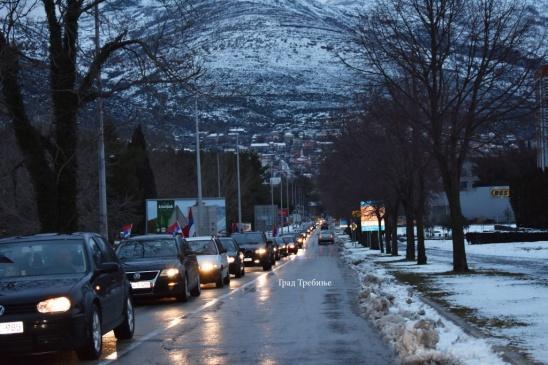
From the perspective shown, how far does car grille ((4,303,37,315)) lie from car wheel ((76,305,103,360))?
30.9 inches

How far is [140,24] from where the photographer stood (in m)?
21.7

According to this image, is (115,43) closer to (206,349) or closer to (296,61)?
(206,349)

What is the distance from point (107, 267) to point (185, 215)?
45.8 m

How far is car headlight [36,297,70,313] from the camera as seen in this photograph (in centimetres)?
1039

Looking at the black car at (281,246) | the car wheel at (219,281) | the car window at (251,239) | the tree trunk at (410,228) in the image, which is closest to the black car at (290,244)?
the black car at (281,246)

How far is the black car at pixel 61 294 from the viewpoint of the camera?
10297 mm

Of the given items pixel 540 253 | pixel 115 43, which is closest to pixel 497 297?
pixel 115 43

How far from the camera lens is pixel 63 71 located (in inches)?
846

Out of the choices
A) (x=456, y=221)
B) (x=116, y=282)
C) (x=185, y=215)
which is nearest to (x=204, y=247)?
(x=456, y=221)

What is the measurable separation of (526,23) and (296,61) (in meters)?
171

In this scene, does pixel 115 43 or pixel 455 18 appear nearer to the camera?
pixel 115 43

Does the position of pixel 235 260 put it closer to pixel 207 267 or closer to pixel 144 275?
pixel 207 267

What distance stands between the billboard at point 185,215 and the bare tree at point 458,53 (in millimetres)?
23520

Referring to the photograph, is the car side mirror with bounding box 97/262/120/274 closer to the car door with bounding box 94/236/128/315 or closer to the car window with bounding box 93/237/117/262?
the car door with bounding box 94/236/128/315
